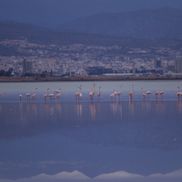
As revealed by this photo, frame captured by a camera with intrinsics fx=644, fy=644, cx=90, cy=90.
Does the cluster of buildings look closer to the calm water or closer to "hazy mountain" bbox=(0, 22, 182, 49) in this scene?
"hazy mountain" bbox=(0, 22, 182, 49)

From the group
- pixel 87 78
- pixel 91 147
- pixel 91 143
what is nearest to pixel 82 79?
pixel 87 78

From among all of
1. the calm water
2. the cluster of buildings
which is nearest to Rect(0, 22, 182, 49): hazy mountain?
the cluster of buildings

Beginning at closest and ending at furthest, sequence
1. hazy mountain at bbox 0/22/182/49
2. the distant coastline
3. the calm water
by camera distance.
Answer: the calm water, hazy mountain at bbox 0/22/182/49, the distant coastline

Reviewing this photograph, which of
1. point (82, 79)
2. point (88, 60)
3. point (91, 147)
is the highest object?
point (88, 60)

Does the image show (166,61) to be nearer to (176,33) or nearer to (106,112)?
(176,33)

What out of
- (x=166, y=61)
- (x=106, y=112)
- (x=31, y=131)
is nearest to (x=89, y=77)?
(x=166, y=61)

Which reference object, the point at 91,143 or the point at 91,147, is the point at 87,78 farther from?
the point at 91,147

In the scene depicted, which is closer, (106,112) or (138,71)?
(106,112)

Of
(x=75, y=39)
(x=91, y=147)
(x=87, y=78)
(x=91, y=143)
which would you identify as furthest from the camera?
(x=87, y=78)

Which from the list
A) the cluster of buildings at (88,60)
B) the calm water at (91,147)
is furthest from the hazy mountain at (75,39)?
the calm water at (91,147)

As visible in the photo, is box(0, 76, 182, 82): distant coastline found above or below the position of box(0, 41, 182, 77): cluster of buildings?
below

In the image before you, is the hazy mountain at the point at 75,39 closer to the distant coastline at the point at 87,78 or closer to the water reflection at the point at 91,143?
the distant coastline at the point at 87,78
